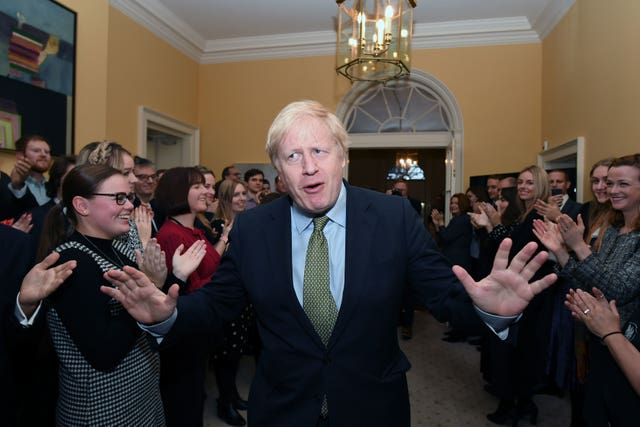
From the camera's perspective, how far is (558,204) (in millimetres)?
3281

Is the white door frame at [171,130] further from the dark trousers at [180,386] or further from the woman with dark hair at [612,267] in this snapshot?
the woman with dark hair at [612,267]

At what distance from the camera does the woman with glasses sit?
1409mm

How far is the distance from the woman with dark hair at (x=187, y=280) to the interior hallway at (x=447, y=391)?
770 mm

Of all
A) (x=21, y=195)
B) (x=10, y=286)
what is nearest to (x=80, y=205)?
(x=10, y=286)

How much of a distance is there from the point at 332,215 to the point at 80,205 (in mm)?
1035

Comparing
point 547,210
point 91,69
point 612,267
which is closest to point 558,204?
point 547,210

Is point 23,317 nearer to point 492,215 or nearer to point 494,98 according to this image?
point 492,215

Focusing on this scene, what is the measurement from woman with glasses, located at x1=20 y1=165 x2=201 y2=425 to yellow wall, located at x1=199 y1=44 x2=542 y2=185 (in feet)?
16.3

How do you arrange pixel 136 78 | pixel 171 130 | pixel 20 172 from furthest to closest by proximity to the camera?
pixel 171 130 → pixel 136 78 → pixel 20 172

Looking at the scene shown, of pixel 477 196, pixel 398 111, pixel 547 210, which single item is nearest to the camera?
pixel 547 210

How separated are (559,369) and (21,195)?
3649mm

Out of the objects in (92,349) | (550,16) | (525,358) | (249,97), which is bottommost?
(525,358)

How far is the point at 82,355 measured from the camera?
1427 mm

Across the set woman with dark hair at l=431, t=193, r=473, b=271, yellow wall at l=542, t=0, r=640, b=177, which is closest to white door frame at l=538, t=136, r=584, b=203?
yellow wall at l=542, t=0, r=640, b=177
